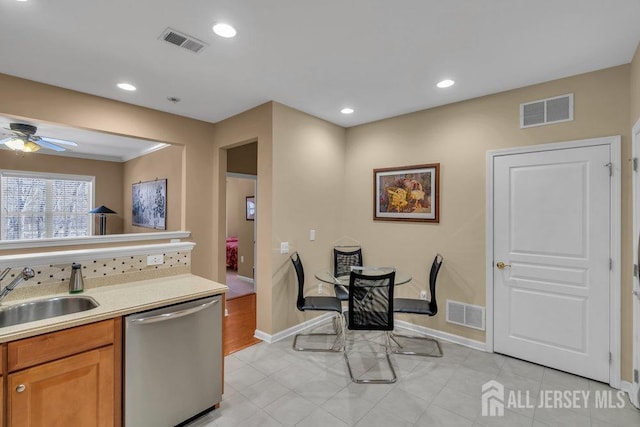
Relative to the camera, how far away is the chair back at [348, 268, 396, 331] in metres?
2.74

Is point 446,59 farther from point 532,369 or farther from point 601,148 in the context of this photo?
point 532,369

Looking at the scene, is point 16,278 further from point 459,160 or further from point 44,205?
point 44,205

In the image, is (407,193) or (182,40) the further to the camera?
(407,193)

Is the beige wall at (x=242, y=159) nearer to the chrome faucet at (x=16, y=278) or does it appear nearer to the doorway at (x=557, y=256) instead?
the chrome faucet at (x=16, y=278)

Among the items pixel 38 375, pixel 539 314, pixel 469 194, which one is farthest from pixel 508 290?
pixel 38 375

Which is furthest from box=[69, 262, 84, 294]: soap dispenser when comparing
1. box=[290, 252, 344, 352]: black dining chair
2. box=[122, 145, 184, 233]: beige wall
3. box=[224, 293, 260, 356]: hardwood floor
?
box=[122, 145, 184, 233]: beige wall

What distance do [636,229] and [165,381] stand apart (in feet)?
11.7

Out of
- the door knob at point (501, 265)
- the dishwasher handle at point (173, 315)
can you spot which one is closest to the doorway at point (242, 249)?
the dishwasher handle at point (173, 315)

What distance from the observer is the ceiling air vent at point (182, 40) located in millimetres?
2158

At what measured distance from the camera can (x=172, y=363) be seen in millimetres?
1992

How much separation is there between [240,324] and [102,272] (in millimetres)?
2106

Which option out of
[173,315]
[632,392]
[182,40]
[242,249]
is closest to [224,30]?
[182,40]

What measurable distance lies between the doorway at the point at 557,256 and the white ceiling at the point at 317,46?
31.7 inches

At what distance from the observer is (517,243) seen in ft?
9.98
